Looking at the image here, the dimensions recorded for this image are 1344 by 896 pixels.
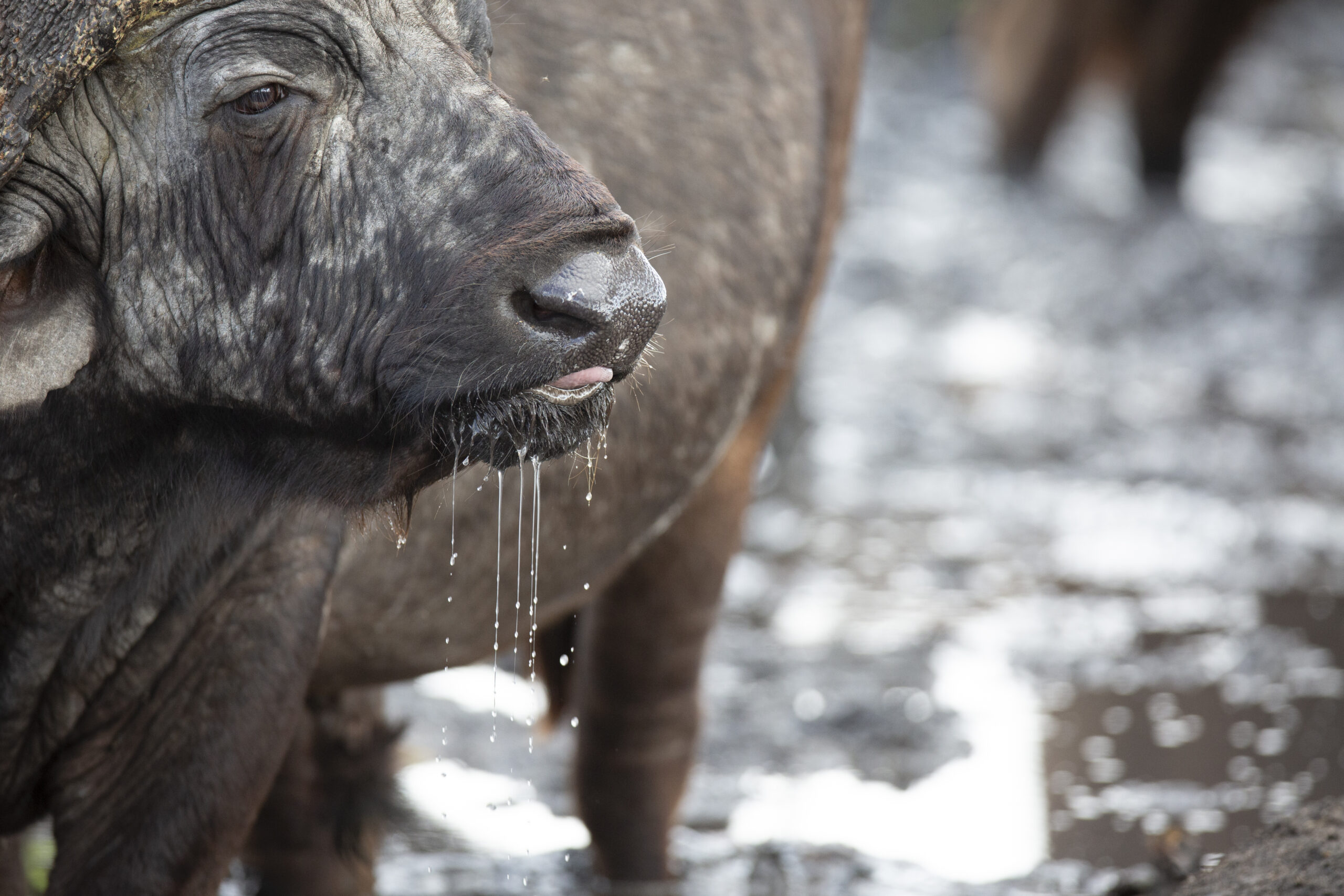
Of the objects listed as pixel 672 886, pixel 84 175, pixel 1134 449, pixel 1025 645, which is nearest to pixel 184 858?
pixel 84 175

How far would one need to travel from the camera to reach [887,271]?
1135cm

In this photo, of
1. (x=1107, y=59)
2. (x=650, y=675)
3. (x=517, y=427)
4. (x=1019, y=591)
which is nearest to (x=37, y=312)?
(x=517, y=427)

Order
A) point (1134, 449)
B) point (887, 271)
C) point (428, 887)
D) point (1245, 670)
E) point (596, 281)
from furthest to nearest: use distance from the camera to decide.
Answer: point (887, 271)
point (1134, 449)
point (1245, 670)
point (428, 887)
point (596, 281)

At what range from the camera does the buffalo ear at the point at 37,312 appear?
7.23 ft

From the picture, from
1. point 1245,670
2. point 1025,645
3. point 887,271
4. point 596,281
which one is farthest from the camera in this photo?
point 887,271

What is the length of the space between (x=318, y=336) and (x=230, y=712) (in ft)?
2.43

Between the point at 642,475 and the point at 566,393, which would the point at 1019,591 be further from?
the point at 566,393

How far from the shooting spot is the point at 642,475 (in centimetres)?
354

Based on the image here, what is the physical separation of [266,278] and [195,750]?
0.85 meters

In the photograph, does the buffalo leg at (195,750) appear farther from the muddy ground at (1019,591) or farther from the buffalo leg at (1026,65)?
the buffalo leg at (1026,65)

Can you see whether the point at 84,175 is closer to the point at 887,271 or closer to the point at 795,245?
the point at 795,245

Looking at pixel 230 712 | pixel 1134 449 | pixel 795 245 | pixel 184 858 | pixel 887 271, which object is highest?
pixel 887 271

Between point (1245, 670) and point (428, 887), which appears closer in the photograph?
point (428, 887)

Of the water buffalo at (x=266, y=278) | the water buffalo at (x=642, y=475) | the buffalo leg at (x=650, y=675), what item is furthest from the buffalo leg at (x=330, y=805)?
the water buffalo at (x=266, y=278)
